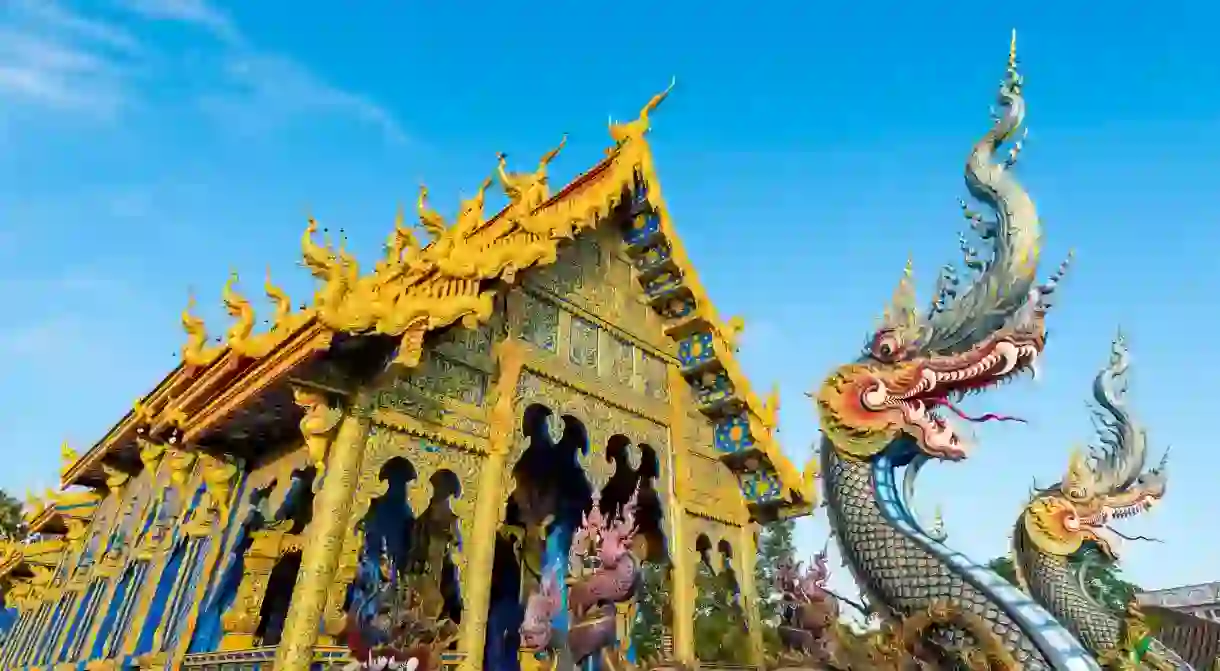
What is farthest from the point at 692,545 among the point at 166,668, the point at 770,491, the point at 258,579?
the point at 166,668

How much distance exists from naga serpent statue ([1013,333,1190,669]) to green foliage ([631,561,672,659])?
2.93 metres

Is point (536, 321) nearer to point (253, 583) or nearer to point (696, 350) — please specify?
point (696, 350)

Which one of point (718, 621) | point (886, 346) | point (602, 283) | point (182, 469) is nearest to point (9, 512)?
point (718, 621)

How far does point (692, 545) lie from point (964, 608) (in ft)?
7.59

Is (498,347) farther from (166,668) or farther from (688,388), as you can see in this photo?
(166,668)

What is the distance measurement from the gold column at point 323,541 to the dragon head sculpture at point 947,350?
4074mm

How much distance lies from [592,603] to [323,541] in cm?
175

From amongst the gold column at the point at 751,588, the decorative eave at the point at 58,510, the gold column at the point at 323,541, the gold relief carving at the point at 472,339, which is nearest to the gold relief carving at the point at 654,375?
the gold column at the point at 751,588

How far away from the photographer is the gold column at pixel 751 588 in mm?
7520

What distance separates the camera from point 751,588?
7.74 meters

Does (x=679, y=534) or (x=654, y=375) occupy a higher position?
(x=654, y=375)

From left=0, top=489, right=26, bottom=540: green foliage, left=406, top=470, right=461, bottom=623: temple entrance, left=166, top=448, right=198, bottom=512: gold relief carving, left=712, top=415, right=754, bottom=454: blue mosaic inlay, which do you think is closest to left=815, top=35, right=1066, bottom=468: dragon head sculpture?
left=712, top=415, right=754, bottom=454: blue mosaic inlay

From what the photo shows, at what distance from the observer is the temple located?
524 centimetres

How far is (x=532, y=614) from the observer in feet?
13.9
